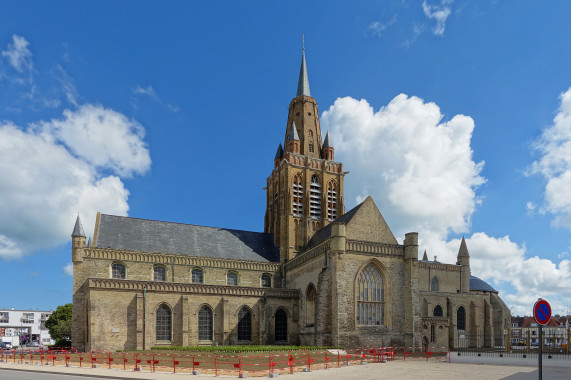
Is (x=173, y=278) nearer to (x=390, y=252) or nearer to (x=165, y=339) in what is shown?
(x=165, y=339)

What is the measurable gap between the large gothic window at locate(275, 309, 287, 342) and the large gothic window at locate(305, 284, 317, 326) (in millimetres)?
2667

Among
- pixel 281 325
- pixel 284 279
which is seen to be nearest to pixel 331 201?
pixel 284 279

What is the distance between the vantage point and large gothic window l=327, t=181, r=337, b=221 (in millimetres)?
50906

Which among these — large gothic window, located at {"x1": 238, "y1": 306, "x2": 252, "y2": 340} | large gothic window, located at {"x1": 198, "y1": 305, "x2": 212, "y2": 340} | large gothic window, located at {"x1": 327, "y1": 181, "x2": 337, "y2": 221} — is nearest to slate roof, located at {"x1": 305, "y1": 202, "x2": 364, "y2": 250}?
large gothic window, located at {"x1": 327, "y1": 181, "x2": 337, "y2": 221}

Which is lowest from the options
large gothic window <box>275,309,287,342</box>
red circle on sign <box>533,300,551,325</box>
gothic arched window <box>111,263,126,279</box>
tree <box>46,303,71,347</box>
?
tree <box>46,303,71,347</box>

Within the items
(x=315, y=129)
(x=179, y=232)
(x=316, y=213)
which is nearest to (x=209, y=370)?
(x=179, y=232)

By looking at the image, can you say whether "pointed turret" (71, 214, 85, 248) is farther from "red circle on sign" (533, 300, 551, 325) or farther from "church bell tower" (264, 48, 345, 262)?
"red circle on sign" (533, 300, 551, 325)

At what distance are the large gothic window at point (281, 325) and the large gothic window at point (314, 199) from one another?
11971mm

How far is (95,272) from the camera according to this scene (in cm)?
3988

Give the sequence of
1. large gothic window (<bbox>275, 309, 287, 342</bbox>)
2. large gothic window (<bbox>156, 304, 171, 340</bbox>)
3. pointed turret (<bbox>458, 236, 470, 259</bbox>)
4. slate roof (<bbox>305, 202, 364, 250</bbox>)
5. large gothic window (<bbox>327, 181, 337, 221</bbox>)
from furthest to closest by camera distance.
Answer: pointed turret (<bbox>458, 236, 470, 259</bbox>) → large gothic window (<bbox>327, 181, 337, 221</bbox>) → large gothic window (<bbox>275, 309, 287, 342</bbox>) → slate roof (<bbox>305, 202, 364, 250</bbox>) → large gothic window (<bbox>156, 304, 171, 340</bbox>)

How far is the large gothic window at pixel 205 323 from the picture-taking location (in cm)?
3962

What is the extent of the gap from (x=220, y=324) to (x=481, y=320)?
33055 millimetres

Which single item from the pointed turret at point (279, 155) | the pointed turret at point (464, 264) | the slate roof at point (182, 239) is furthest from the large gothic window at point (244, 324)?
the pointed turret at point (464, 264)

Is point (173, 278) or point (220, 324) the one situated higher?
point (173, 278)
